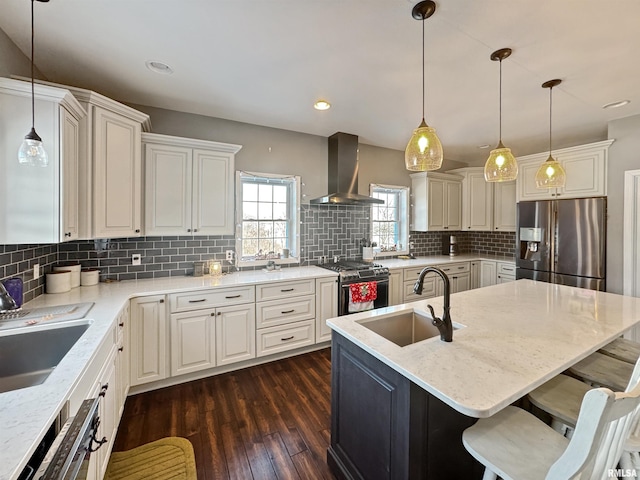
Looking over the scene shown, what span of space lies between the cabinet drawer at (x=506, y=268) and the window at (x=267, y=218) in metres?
3.21

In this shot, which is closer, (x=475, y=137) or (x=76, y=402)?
(x=76, y=402)

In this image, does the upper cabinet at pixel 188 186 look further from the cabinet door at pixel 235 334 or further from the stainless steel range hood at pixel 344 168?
the stainless steel range hood at pixel 344 168

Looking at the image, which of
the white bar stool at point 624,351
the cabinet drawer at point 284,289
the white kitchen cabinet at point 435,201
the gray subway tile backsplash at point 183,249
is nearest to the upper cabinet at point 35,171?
the gray subway tile backsplash at point 183,249

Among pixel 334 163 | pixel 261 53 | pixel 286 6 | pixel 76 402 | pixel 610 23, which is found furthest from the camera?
pixel 334 163

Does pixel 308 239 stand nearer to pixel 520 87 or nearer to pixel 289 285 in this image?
pixel 289 285

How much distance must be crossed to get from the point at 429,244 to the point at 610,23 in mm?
3591

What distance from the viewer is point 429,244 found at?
496 cm

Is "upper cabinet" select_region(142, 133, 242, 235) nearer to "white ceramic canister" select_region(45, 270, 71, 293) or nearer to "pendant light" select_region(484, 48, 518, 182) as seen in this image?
"white ceramic canister" select_region(45, 270, 71, 293)

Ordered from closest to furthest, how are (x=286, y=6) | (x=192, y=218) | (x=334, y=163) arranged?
(x=286, y=6) < (x=192, y=218) < (x=334, y=163)

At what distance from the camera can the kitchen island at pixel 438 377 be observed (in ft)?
3.47

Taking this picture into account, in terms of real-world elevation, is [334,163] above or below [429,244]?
above

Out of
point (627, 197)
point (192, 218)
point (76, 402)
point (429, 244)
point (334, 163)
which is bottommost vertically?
point (76, 402)

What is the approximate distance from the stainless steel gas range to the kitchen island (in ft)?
4.52

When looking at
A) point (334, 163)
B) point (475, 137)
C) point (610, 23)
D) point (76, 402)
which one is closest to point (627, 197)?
point (475, 137)
